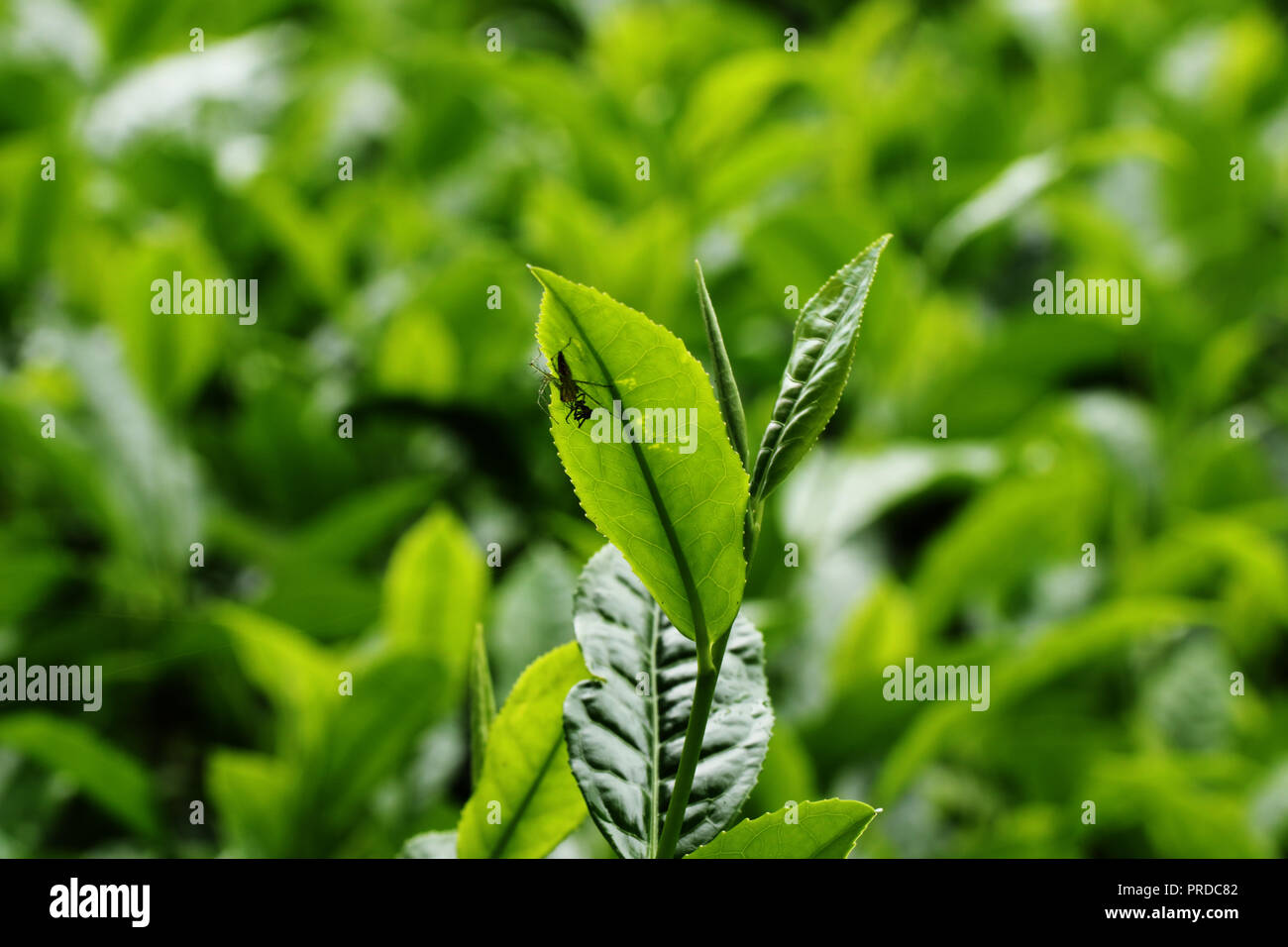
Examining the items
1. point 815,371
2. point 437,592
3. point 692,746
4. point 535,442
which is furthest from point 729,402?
point 535,442

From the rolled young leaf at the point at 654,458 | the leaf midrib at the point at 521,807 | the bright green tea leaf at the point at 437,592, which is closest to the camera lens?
the rolled young leaf at the point at 654,458

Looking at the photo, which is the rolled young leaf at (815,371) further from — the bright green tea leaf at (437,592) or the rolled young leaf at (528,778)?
the bright green tea leaf at (437,592)

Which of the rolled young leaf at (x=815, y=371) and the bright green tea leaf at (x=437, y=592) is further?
the bright green tea leaf at (x=437, y=592)

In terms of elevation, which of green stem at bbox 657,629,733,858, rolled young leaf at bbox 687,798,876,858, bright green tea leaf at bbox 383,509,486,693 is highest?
bright green tea leaf at bbox 383,509,486,693

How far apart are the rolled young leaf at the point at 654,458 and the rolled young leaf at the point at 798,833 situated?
0.08 meters

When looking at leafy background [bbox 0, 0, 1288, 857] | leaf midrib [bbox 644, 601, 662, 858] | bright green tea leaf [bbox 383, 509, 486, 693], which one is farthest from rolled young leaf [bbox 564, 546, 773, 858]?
bright green tea leaf [bbox 383, 509, 486, 693]

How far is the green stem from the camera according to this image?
459mm

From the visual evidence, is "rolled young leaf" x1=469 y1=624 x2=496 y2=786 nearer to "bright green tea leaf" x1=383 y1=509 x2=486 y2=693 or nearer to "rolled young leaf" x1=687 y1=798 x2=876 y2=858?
"rolled young leaf" x1=687 y1=798 x2=876 y2=858

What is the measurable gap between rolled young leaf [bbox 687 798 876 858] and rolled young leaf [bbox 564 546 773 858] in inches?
1.0

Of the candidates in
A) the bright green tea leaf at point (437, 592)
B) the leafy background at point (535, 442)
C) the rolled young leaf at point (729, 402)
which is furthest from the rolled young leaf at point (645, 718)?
the bright green tea leaf at point (437, 592)

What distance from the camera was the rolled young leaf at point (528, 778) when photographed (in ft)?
1.77

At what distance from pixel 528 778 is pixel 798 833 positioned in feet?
0.44

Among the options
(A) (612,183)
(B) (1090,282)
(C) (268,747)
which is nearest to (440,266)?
(A) (612,183)
